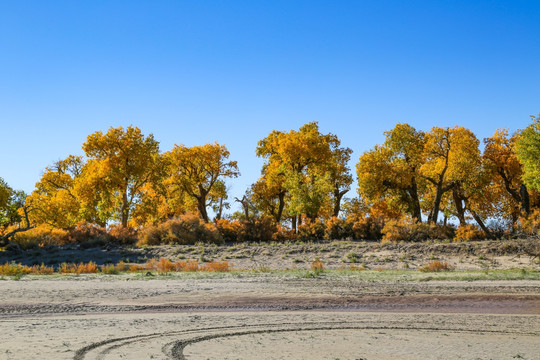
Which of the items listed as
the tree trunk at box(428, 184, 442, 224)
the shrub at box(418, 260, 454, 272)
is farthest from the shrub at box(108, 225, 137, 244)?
the shrub at box(418, 260, 454, 272)

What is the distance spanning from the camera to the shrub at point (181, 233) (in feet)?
123

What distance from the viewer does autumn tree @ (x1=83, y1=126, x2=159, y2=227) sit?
42.3 m

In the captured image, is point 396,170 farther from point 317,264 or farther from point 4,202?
point 4,202

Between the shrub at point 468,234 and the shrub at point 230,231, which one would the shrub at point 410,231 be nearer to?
the shrub at point 468,234

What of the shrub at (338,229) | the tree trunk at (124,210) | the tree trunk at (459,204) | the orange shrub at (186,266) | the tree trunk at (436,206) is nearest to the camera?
the orange shrub at (186,266)

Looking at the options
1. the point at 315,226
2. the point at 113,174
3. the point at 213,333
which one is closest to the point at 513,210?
the point at 315,226

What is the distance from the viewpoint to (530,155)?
3625cm

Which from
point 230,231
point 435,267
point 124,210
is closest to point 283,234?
point 230,231

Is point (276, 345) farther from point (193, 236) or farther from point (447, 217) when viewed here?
point (447, 217)

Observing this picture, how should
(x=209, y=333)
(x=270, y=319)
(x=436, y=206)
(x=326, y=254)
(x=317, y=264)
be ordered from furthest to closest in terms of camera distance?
(x=436, y=206) < (x=326, y=254) < (x=317, y=264) < (x=270, y=319) < (x=209, y=333)

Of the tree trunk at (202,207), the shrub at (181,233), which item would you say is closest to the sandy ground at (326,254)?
the shrub at (181,233)

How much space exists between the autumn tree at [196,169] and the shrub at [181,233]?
7164 mm

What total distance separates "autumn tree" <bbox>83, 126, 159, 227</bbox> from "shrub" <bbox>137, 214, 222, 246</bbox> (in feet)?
16.1

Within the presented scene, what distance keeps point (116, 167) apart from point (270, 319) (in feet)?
104
